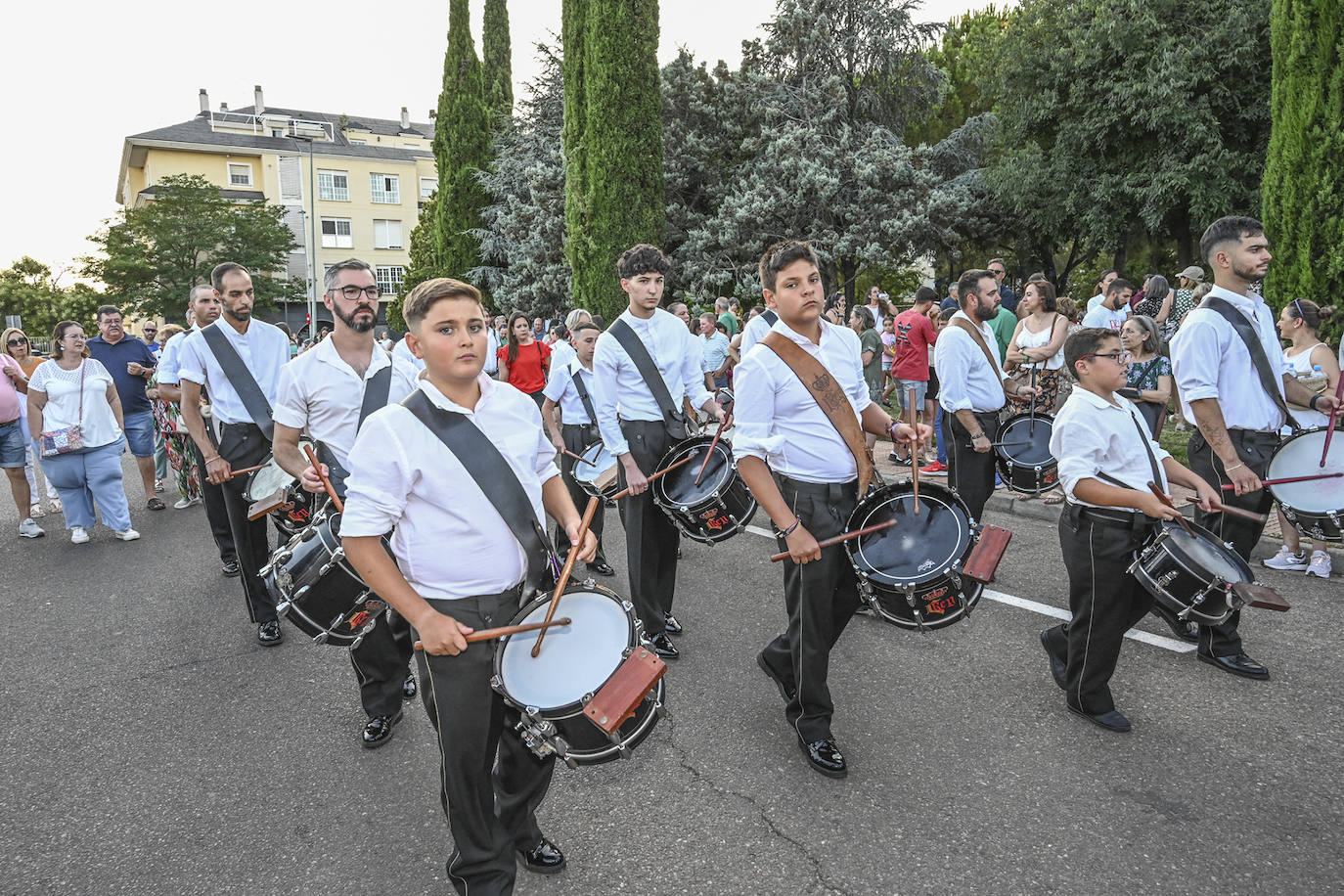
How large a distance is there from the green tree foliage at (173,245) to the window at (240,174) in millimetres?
12205

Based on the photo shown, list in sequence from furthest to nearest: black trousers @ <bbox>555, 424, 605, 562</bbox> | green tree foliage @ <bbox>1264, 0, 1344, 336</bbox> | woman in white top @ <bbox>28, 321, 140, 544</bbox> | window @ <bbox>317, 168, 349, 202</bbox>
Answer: window @ <bbox>317, 168, 349, 202</bbox>
green tree foliage @ <bbox>1264, 0, 1344, 336</bbox>
woman in white top @ <bbox>28, 321, 140, 544</bbox>
black trousers @ <bbox>555, 424, 605, 562</bbox>

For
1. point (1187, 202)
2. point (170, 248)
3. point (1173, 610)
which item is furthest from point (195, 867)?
point (170, 248)

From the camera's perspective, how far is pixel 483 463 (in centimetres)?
246

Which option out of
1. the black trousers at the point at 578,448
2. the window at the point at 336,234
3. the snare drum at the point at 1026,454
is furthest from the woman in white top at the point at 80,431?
the window at the point at 336,234

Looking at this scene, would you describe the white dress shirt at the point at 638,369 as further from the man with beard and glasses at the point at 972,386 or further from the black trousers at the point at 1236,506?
the black trousers at the point at 1236,506

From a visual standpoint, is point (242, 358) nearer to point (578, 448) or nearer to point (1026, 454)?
point (578, 448)

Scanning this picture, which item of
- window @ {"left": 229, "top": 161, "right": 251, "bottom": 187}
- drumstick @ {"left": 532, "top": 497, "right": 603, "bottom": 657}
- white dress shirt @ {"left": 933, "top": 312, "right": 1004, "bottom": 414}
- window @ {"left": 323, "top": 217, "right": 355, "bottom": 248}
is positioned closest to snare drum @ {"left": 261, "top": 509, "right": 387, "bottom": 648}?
drumstick @ {"left": 532, "top": 497, "right": 603, "bottom": 657}

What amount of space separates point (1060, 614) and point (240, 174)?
60432 mm

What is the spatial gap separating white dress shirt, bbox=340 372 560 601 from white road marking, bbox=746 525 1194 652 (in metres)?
2.88

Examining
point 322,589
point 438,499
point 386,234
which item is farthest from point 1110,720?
point 386,234

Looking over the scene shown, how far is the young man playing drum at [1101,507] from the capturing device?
377 cm

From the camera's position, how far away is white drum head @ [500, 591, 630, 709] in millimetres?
2447

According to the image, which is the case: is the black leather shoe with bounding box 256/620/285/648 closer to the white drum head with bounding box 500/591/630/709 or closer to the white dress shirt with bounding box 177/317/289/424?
the white dress shirt with bounding box 177/317/289/424

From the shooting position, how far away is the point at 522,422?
262cm
